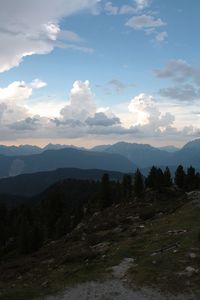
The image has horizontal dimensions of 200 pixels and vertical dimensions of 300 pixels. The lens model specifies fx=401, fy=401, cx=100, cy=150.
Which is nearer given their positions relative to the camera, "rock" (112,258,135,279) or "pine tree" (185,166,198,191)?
"rock" (112,258,135,279)

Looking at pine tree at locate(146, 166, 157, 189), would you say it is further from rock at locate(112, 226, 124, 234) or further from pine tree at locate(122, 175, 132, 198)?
rock at locate(112, 226, 124, 234)

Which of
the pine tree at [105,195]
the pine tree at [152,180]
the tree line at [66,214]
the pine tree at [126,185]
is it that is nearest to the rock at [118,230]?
the tree line at [66,214]

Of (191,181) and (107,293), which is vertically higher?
(191,181)

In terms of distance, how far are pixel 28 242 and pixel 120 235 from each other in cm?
3496

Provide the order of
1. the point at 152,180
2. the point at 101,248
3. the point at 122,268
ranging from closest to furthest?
the point at 122,268
the point at 101,248
the point at 152,180

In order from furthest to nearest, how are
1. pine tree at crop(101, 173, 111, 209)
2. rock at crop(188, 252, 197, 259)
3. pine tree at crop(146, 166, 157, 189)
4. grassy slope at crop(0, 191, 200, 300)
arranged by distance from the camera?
1. pine tree at crop(101, 173, 111, 209)
2. pine tree at crop(146, 166, 157, 189)
3. rock at crop(188, 252, 197, 259)
4. grassy slope at crop(0, 191, 200, 300)

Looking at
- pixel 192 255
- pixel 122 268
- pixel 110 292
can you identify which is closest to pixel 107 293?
pixel 110 292

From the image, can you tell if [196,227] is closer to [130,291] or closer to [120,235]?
[120,235]

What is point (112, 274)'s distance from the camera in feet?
117

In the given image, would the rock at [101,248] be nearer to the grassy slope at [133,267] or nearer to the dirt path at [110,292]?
the grassy slope at [133,267]

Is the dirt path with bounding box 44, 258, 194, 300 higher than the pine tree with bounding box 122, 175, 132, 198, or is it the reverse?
the pine tree with bounding box 122, 175, 132, 198

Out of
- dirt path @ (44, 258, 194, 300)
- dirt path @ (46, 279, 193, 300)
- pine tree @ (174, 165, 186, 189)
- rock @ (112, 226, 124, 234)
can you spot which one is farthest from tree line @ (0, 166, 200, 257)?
dirt path @ (46, 279, 193, 300)

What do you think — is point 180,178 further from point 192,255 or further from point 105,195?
point 192,255

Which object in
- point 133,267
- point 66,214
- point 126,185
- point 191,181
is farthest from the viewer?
point 126,185
